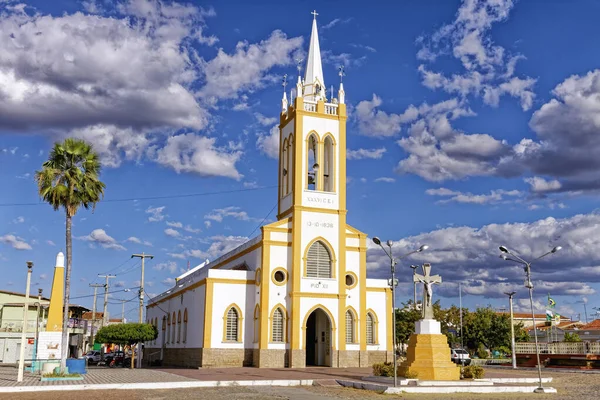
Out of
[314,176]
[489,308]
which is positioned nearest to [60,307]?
[314,176]

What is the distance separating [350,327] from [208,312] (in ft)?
29.8

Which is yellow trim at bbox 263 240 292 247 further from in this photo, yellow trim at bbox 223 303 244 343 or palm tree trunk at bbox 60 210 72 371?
palm tree trunk at bbox 60 210 72 371

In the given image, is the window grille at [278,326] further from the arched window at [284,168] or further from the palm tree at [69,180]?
the palm tree at [69,180]

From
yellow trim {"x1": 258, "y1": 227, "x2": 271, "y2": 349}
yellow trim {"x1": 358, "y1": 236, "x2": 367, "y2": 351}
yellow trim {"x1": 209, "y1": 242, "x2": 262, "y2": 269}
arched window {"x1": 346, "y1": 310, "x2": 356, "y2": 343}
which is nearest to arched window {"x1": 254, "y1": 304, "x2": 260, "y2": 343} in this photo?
yellow trim {"x1": 258, "y1": 227, "x2": 271, "y2": 349}

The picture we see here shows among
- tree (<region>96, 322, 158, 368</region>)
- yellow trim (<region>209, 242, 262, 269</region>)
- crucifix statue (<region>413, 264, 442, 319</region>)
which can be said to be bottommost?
tree (<region>96, 322, 158, 368</region>)

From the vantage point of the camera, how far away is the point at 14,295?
63.6 m

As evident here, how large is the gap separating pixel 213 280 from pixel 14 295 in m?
33.7

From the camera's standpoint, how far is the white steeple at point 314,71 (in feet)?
144

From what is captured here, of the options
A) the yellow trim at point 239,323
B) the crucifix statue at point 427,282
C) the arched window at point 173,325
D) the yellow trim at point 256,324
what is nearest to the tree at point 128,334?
the arched window at point 173,325

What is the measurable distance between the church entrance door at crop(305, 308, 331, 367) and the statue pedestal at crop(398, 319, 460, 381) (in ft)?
44.0

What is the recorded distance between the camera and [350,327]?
4081 centimetres

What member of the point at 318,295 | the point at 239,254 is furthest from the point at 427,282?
the point at 239,254

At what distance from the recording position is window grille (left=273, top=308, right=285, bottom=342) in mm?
38875

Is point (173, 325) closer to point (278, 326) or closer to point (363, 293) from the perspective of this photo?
point (278, 326)
